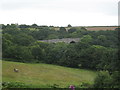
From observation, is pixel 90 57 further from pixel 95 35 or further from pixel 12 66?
pixel 95 35

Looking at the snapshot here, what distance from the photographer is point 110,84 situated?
11.2 m

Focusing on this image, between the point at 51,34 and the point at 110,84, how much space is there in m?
66.2

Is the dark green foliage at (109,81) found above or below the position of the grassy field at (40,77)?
above

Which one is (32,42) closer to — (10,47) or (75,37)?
(10,47)

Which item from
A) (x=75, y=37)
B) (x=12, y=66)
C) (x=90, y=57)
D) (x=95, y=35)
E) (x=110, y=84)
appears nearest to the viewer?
(x=110, y=84)

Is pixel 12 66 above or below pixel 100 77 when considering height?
below

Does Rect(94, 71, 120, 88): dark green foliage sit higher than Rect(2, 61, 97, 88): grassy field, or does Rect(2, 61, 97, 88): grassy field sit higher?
Rect(94, 71, 120, 88): dark green foliage

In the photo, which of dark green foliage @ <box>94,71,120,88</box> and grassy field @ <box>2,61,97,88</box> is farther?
grassy field @ <box>2,61,97,88</box>

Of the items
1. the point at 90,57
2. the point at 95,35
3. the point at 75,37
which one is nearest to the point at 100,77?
the point at 90,57

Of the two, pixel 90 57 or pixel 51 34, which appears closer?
pixel 90 57

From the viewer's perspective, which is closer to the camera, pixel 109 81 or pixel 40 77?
pixel 109 81

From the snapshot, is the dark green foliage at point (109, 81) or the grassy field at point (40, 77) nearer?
the dark green foliage at point (109, 81)

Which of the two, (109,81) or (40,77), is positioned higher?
(109,81)

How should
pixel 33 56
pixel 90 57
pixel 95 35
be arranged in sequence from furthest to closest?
pixel 95 35
pixel 33 56
pixel 90 57
